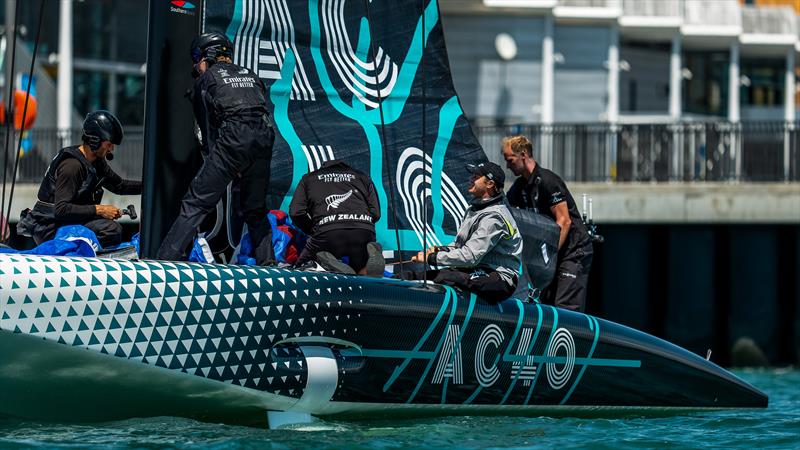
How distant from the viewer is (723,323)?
53.1 ft

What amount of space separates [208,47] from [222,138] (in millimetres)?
546

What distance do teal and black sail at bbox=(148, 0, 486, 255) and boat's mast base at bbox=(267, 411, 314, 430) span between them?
5.93 feet

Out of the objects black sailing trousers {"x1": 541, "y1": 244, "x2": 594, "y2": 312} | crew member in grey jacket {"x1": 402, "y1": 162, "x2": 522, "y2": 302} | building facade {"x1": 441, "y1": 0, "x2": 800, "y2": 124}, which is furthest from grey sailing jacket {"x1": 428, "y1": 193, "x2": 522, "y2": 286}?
building facade {"x1": 441, "y1": 0, "x2": 800, "y2": 124}

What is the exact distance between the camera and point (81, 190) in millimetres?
8289

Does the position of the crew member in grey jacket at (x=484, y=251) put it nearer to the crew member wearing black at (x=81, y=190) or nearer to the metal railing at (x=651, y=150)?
the crew member wearing black at (x=81, y=190)

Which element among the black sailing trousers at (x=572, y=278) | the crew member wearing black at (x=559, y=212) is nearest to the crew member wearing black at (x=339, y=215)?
the crew member wearing black at (x=559, y=212)

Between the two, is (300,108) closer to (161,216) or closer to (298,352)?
(161,216)

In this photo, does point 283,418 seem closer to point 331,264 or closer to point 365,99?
point 331,264

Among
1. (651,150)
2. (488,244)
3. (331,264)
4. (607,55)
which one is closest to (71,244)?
(331,264)

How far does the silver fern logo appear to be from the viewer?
27.0 feet

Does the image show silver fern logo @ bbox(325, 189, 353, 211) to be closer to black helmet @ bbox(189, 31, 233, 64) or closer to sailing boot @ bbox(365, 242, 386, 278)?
sailing boot @ bbox(365, 242, 386, 278)

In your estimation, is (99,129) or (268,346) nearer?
(268,346)

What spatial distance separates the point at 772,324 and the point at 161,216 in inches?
389

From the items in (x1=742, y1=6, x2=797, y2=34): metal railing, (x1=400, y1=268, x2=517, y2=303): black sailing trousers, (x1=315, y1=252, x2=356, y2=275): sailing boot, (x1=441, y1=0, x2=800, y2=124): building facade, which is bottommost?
(x1=400, y1=268, x2=517, y2=303): black sailing trousers
